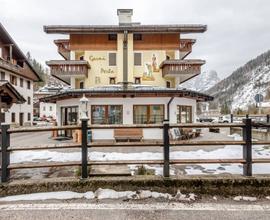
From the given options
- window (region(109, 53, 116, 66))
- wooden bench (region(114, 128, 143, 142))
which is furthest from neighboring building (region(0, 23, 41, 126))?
wooden bench (region(114, 128, 143, 142))

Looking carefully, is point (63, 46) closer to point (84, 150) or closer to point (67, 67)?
point (67, 67)

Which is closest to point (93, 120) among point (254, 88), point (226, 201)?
point (226, 201)

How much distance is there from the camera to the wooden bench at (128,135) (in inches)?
573

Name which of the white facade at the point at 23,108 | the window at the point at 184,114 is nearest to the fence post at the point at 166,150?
the window at the point at 184,114

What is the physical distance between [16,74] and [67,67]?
14.4 m

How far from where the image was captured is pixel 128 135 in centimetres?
1488

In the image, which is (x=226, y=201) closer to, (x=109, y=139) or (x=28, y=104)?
(x=109, y=139)

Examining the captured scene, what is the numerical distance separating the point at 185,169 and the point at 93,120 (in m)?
10.2

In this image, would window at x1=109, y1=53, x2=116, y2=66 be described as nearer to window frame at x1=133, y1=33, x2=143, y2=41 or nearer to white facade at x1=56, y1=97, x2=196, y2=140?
window frame at x1=133, y1=33, x2=143, y2=41

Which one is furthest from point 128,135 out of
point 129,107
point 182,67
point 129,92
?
point 182,67

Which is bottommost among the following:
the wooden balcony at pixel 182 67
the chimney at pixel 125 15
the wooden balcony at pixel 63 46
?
the wooden balcony at pixel 182 67

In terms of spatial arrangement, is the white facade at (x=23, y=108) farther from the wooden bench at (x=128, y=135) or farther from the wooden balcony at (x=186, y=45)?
the wooden balcony at (x=186, y=45)

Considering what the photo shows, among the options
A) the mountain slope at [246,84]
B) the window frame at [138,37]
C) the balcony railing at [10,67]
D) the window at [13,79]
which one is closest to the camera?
the window frame at [138,37]

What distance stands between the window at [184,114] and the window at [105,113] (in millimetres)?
A: 4199
